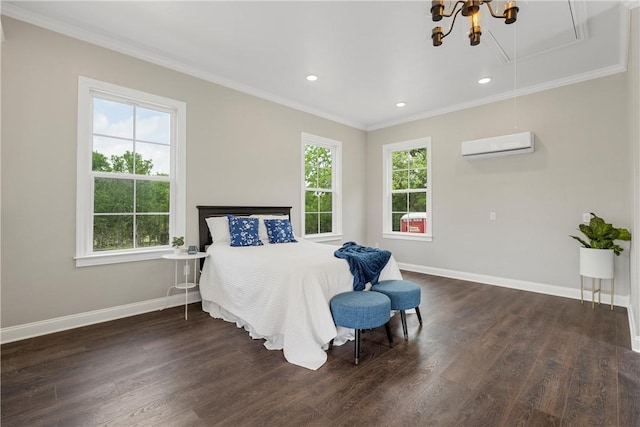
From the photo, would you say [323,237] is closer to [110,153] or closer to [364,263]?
[364,263]

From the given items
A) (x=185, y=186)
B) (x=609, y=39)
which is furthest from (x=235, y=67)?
(x=609, y=39)

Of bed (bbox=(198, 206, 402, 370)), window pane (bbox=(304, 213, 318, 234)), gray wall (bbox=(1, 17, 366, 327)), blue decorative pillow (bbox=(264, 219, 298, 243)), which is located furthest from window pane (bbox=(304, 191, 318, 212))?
bed (bbox=(198, 206, 402, 370))

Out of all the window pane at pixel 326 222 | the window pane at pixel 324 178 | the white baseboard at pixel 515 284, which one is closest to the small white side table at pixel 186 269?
the window pane at pixel 326 222

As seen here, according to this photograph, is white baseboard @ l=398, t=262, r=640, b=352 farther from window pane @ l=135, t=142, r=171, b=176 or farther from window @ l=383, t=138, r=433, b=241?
window pane @ l=135, t=142, r=171, b=176

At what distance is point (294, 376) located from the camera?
205 centimetres

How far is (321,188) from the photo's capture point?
17.8ft

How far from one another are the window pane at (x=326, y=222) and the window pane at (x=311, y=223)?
0.45 feet

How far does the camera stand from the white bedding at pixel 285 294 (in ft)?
7.50

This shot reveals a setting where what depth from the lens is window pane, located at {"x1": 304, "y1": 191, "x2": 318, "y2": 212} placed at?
5.14 m

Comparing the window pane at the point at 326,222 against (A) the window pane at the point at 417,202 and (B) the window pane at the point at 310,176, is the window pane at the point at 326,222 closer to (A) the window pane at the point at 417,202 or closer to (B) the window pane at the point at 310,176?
(B) the window pane at the point at 310,176

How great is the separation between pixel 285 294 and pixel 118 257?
6.43 feet

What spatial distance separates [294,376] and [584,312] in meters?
3.38

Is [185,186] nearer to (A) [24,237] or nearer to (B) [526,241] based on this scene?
(A) [24,237]

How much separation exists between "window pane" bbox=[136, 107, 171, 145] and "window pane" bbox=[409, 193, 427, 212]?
415cm
